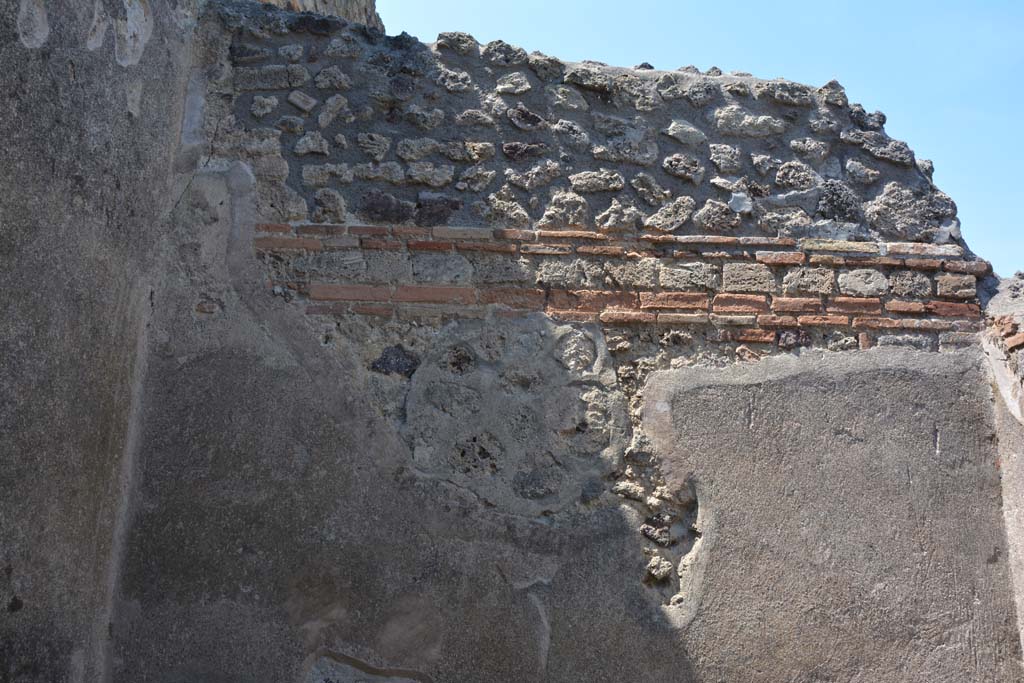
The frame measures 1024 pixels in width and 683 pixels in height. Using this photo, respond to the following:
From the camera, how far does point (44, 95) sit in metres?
2.57

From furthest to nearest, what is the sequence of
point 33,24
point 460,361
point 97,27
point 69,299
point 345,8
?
point 345,8 < point 460,361 < point 97,27 < point 69,299 < point 33,24

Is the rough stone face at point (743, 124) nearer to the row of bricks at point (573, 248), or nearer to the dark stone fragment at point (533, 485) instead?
the row of bricks at point (573, 248)

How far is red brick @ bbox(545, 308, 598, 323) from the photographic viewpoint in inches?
127

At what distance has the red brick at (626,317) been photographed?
323cm

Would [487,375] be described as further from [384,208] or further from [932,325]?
[932,325]

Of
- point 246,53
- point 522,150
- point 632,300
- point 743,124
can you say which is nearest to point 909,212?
point 743,124

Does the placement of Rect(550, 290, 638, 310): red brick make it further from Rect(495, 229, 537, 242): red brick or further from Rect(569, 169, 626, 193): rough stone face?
Rect(569, 169, 626, 193): rough stone face

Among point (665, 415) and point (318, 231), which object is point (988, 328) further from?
point (318, 231)

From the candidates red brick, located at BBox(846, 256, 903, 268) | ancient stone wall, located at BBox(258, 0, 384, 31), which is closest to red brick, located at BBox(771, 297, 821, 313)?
red brick, located at BBox(846, 256, 903, 268)

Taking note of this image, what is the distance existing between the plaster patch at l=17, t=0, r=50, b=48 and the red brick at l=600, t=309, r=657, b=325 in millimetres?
1874

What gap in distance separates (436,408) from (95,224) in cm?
118

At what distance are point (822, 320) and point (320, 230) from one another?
1.77 metres

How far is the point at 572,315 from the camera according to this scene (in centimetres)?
323

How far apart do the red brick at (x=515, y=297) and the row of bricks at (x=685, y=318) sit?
3 centimetres
